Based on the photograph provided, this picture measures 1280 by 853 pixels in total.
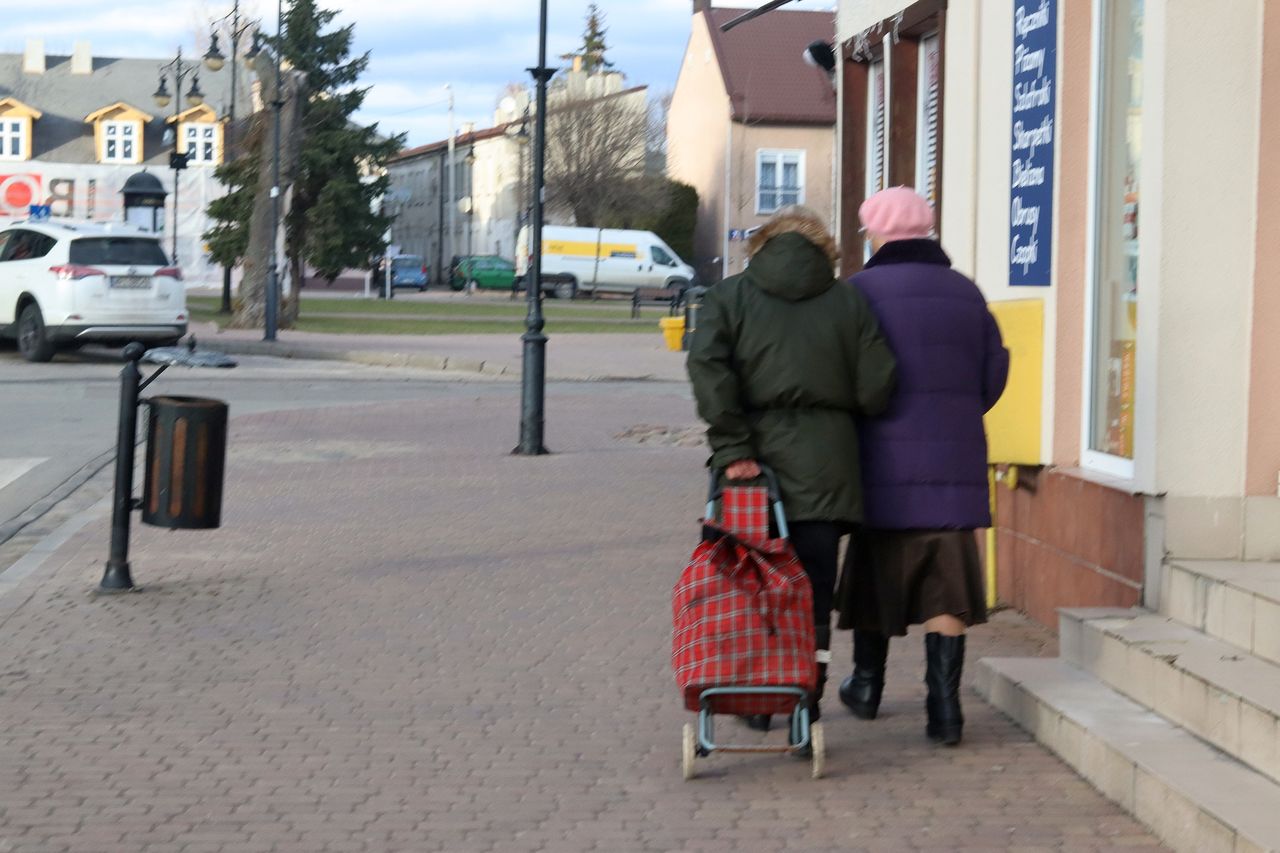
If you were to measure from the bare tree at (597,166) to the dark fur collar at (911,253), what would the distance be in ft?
220

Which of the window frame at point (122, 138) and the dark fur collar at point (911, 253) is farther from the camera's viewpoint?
the window frame at point (122, 138)

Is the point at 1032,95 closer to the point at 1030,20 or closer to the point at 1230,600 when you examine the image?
the point at 1030,20

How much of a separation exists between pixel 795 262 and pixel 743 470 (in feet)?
1.99

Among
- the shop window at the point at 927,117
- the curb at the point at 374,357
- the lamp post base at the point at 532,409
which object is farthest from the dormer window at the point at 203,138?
the shop window at the point at 927,117

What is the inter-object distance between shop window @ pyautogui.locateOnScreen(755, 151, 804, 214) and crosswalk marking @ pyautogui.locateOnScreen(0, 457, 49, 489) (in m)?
57.8

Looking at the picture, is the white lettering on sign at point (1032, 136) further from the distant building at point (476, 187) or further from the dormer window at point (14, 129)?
the dormer window at point (14, 129)

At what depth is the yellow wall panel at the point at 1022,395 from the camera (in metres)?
7.64

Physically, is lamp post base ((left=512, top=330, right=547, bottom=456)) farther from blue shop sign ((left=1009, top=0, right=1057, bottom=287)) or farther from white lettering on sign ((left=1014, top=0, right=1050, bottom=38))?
white lettering on sign ((left=1014, top=0, right=1050, bottom=38))

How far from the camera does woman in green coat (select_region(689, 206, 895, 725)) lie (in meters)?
5.22

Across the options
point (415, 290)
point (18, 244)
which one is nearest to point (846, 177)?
point (18, 244)

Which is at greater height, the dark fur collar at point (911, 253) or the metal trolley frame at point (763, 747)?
the dark fur collar at point (911, 253)

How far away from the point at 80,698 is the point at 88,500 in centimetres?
595

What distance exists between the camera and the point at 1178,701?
530 cm

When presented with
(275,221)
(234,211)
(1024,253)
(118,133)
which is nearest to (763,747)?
(1024,253)
